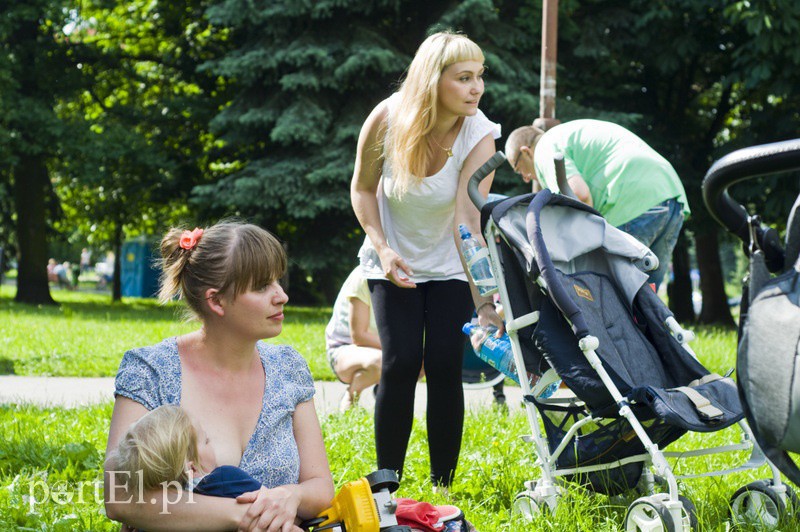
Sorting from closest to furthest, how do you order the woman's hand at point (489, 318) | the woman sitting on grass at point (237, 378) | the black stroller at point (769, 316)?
the black stroller at point (769, 316) < the woman sitting on grass at point (237, 378) < the woman's hand at point (489, 318)

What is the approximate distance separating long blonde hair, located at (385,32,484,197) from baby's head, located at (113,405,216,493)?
1.77 meters

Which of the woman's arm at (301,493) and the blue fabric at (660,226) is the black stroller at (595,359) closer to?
the woman's arm at (301,493)

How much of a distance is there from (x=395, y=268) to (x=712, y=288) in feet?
55.4

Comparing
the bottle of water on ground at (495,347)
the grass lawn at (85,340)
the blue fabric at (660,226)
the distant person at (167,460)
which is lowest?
the grass lawn at (85,340)

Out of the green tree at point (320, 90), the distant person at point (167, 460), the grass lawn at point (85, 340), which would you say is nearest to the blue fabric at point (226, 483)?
the distant person at point (167, 460)

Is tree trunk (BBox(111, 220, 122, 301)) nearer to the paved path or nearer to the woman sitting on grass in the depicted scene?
the paved path

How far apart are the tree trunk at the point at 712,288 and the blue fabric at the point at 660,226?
14558 millimetres

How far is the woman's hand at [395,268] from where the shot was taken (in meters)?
3.80

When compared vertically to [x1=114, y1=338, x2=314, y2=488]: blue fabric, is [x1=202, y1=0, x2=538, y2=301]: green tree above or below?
above

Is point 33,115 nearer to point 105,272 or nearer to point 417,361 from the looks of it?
point 417,361

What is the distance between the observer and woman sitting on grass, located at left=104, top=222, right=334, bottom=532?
A: 262 cm

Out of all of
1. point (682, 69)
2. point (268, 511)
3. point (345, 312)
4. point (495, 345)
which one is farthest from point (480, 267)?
point (682, 69)

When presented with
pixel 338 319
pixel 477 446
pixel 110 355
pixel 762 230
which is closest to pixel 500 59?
pixel 110 355

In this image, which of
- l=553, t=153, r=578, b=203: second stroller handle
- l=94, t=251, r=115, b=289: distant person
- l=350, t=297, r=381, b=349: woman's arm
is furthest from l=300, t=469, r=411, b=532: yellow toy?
l=94, t=251, r=115, b=289: distant person
